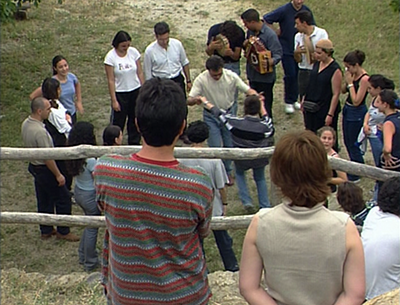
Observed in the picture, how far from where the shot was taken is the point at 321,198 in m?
2.46

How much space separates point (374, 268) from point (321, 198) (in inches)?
63.9

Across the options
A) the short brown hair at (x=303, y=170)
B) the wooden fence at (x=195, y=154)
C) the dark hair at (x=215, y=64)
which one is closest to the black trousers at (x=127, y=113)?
the dark hair at (x=215, y=64)

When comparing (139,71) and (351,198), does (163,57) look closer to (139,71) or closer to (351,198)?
(139,71)

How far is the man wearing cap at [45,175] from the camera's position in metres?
5.92

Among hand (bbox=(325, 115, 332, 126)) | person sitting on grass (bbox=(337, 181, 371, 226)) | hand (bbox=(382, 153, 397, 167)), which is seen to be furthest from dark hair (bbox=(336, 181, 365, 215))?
hand (bbox=(325, 115, 332, 126))

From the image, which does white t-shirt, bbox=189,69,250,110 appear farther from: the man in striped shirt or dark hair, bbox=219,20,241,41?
the man in striped shirt

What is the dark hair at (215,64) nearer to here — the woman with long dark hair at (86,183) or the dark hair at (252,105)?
the dark hair at (252,105)

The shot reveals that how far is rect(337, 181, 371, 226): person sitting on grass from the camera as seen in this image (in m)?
4.85

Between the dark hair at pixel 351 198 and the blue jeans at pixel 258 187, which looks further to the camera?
the blue jeans at pixel 258 187

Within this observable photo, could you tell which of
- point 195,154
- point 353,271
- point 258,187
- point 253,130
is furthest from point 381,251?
point 258,187

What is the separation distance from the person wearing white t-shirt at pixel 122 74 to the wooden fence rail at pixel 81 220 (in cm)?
269

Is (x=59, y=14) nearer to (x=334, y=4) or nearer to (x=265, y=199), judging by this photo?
(x=334, y=4)

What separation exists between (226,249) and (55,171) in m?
1.71

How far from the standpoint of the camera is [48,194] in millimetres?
6336
